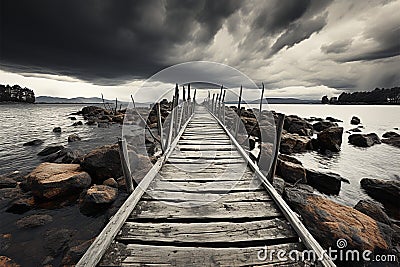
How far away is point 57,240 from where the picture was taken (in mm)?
4609

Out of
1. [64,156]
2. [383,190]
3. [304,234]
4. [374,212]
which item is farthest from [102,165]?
[383,190]

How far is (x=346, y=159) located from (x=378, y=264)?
1015 centimetres

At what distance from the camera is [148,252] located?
7.52ft

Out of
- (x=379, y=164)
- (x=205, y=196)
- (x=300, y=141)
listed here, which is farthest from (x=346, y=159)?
(x=205, y=196)

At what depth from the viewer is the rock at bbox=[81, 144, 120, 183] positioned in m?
6.74

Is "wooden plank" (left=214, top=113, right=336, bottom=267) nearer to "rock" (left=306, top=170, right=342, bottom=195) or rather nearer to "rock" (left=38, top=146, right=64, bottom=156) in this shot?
"rock" (left=306, top=170, right=342, bottom=195)

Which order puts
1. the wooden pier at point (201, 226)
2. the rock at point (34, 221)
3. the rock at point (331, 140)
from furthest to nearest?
1. the rock at point (331, 140)
2. the rock at point (34, 221)
3. the wooden pier at point (201, 226)

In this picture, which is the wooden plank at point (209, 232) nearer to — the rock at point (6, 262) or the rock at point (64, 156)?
the rock at point (6, 262)

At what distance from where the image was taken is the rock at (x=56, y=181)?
580 centimetres

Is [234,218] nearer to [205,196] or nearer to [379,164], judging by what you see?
[205,196]

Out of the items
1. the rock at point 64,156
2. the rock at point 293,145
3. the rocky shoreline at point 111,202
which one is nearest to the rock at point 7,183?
the rocky shoreline at point 111,202

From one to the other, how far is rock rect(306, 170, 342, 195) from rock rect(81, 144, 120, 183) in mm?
6977

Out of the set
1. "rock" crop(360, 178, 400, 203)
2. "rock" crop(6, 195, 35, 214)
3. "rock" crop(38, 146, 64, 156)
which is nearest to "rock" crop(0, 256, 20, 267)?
"rock" crop(6, 195, 35, 214)

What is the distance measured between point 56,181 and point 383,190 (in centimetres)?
1057
